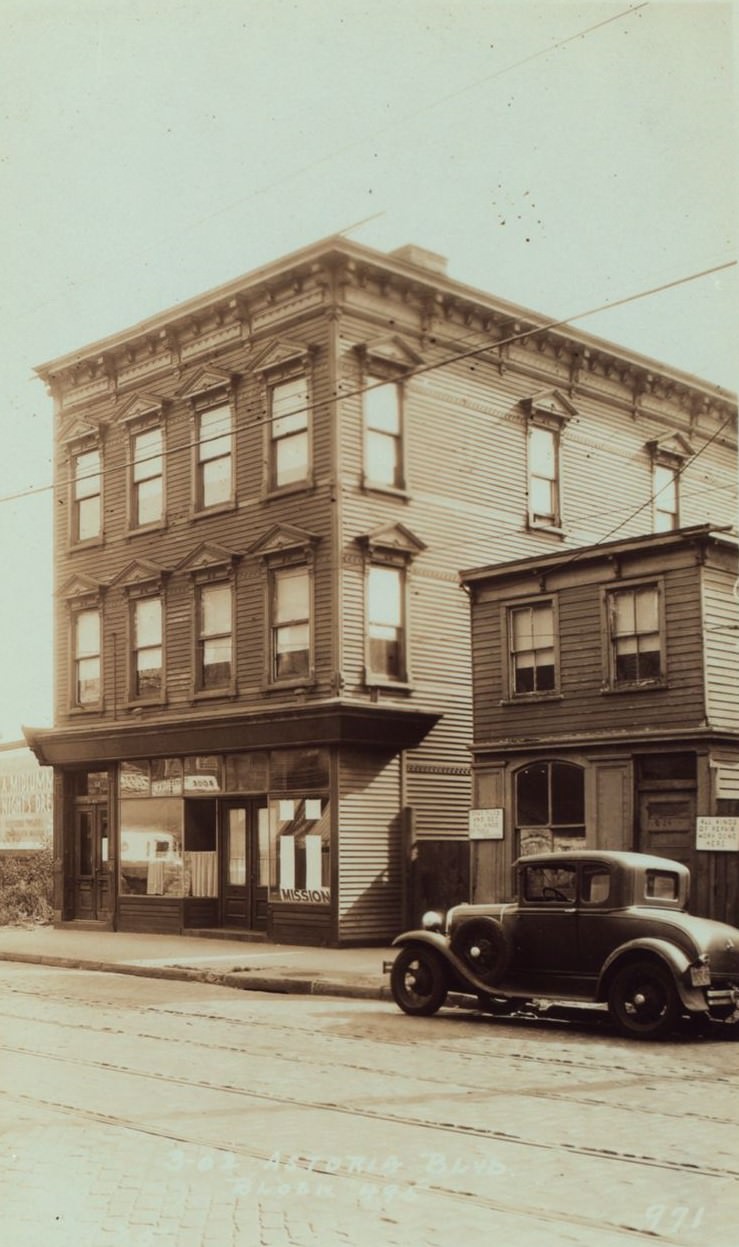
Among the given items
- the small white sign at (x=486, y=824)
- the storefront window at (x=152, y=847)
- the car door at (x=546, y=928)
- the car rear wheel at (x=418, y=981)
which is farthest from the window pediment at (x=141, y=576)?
the car door at (x=546, y=928)

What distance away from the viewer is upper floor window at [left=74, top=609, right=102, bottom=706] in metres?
29.3

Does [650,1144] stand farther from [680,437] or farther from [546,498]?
[680,437]

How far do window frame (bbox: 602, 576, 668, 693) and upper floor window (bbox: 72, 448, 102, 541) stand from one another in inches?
463

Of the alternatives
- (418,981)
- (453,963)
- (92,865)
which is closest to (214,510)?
(92,865)

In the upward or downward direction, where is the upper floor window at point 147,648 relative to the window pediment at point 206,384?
downward

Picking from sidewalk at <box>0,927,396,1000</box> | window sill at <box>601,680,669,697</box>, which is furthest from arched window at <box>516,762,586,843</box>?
sidewalk at <box>0,927,396,1000</box>

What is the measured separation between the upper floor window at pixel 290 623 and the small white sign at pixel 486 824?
12.4 ft

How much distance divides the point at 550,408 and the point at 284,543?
21.8ft

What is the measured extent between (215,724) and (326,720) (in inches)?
119

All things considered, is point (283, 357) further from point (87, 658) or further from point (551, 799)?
point (551, 799)

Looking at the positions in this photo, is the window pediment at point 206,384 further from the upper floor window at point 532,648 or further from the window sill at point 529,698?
the window sill at point 529,698

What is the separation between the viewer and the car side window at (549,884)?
14.1 metres

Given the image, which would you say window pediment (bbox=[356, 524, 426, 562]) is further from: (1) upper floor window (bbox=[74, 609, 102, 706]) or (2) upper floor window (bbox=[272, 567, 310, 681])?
(1) upper floor window (bbox=[74, 609, 102, 706])

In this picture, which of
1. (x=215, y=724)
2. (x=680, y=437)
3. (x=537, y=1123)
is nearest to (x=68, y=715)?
(x=215, y=724)
